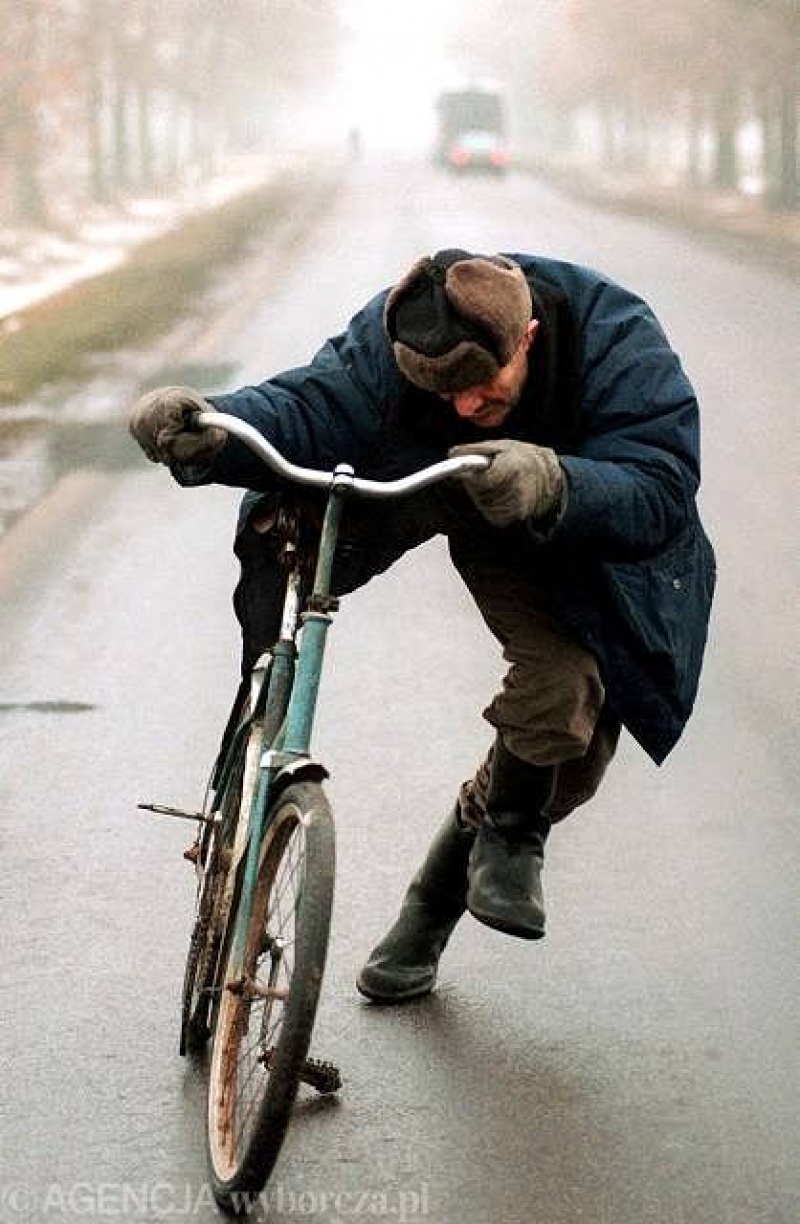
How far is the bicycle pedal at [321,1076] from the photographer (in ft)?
13.9

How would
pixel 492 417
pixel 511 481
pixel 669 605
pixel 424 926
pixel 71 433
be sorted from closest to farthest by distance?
pixel 511 481 → pixel 492 417 → pixel 669 605 → pixel 424 926 → pixel 71 433

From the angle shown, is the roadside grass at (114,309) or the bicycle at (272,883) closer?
the bicycle at (272,883)

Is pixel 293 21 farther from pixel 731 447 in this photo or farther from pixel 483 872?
pixel 483 872

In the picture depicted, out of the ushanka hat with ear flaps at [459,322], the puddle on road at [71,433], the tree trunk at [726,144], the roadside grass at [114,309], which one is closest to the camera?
the ushanka hat with ear flaps at [459,322]

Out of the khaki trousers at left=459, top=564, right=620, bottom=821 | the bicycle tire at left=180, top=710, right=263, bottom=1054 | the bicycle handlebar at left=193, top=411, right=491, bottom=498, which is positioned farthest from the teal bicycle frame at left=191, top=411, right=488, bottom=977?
the khaki trousers at left=459, top=564, right=620, bottom=821

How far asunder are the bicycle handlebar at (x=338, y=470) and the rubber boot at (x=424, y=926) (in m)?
1.09

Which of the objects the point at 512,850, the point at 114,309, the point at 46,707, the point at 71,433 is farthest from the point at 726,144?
the point at 512,850

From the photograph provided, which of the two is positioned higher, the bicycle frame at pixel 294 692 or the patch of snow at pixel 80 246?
the bicycle frame at pixel 294 692

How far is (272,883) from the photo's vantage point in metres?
3.95

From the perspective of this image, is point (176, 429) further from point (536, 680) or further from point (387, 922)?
point (387, 922)

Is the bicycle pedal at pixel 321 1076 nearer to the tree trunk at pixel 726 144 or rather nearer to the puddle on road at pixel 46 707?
the puddle on road at pixel 46 707

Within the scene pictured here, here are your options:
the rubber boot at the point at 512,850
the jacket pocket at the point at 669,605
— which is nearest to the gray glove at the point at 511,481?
the jacket pocket at the point at 669,605

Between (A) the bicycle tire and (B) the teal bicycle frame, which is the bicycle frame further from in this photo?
(A) the bicycle tire

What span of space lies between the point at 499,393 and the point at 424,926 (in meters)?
1.27
